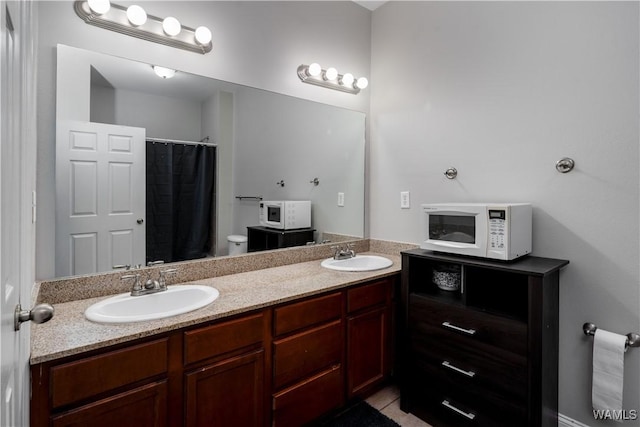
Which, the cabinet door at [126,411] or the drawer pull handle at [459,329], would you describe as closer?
the cabinet door at [126,411]

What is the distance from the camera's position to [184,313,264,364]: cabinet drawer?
1284 mm

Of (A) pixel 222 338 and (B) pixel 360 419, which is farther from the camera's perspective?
(B) pixel 360 419

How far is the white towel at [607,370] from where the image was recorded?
1.49 metres

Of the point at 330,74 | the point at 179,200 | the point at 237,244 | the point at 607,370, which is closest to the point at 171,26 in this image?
the point at 179,200

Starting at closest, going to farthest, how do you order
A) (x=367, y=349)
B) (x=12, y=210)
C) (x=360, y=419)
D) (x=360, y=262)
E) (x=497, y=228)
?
1. (x=12, y=210)
2. (x=497, y=228)
3. (x=360, y=419)
4. (x=367, y=349)
5. (x=360, y=262)

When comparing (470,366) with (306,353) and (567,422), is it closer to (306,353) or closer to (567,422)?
(567,422)

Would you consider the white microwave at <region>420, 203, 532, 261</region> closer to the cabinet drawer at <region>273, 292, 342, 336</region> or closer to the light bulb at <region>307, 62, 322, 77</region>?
the cabinet drawer at <region>273, 292, 342, 336</region>

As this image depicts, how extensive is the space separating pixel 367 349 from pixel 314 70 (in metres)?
1.86

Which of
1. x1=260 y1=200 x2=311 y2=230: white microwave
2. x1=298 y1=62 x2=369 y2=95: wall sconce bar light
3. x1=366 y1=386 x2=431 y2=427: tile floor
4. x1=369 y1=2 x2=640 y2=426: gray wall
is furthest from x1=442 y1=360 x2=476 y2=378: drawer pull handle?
x1=298 y1=62 x2=369 y2=95: wall sconce bar light

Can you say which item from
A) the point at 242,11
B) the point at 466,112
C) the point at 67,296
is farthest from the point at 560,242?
the point at 67,296

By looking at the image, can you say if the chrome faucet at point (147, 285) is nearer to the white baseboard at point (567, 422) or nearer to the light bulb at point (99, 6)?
the light bulb at point (99, 6)

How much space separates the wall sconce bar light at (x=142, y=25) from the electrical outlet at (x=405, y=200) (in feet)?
5.23

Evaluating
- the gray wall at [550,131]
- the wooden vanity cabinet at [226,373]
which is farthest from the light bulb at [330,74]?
the wooden vanity cabinet at [226,373]

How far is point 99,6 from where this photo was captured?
1502 millimetres
